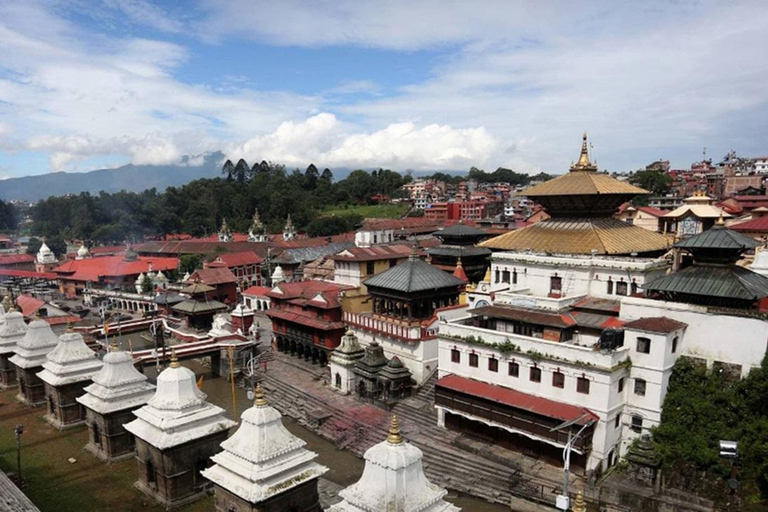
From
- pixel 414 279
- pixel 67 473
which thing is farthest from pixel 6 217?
pixel 414 279

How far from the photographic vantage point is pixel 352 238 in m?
85.9

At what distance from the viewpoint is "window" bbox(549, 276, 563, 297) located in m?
31.3

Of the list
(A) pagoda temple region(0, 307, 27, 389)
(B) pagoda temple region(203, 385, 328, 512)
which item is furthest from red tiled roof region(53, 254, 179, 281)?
(B) pagoda temple region(203, 385, 328, 512)

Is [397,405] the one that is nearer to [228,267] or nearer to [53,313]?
[53,313]

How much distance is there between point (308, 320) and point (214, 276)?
2589 centimetres

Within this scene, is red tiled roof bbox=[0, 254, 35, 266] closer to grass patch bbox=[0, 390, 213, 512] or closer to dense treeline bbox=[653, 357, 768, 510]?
grass patch bbox=[0, 390, 213, 512]

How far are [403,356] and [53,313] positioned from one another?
3297cm

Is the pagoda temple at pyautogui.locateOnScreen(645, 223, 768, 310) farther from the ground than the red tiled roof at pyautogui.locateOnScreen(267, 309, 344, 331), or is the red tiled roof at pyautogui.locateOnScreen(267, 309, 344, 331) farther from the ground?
the pagoda temple at pyautogui.locateOnScreen(645, 223, 768, 310)

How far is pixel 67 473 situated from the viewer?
2248 centimetres

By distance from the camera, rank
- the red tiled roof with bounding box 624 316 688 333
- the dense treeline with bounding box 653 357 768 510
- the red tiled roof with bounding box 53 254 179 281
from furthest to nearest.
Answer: the red tiled roof with bounding box 53 254 179 281 → the red tiled roof with bounding box 624 316 688 333 → the dense treeline with bounding box 653 357 768 510

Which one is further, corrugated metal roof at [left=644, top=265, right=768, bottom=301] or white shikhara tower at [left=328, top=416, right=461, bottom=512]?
corrugated metal roof at [left=644, top=265, right=768, bottom=301]

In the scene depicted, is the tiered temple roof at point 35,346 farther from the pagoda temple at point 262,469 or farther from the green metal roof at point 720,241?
the green metal roof at point 720,241

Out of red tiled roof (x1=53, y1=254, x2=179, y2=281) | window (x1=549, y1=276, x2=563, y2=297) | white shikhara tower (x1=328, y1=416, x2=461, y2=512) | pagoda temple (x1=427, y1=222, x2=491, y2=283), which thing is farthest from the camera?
red tiled roof (x1=53, y1=254, x2=179, y2=281)

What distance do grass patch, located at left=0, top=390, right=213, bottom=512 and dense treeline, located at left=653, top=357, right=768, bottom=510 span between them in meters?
18.8
